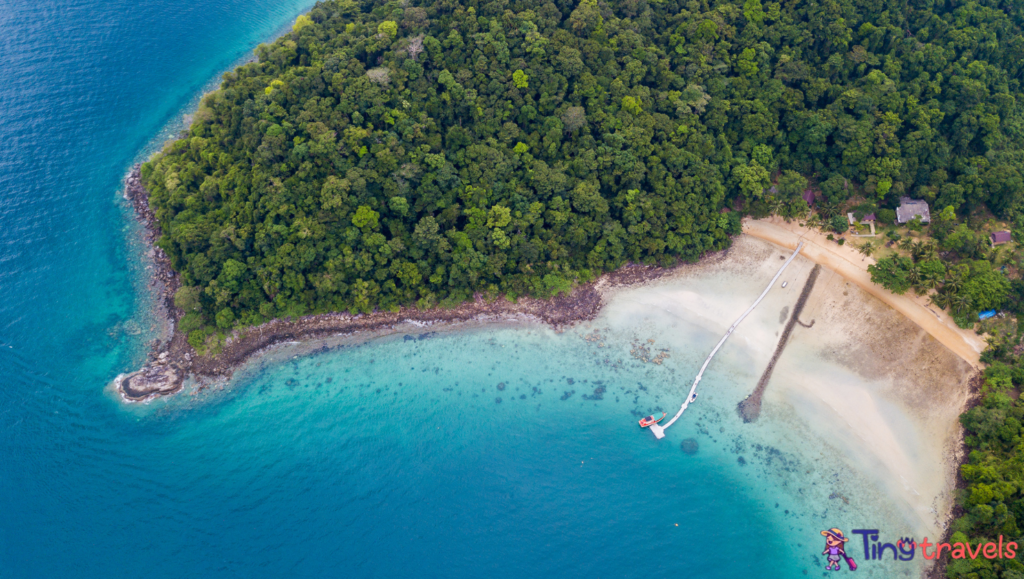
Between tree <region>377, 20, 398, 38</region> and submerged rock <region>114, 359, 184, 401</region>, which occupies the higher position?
tree <region>377, 20, 398, 38</region>

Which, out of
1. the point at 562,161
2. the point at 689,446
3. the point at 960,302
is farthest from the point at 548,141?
the point at 960,302

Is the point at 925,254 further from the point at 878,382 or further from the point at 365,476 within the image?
the point at 365,476

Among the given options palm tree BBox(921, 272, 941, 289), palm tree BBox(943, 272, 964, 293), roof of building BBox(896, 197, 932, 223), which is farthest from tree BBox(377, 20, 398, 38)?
palm tree BBox(943, 272, 964, 293)

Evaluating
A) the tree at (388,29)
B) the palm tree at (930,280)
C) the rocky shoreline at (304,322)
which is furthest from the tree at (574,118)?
the palm tree at (930,280)

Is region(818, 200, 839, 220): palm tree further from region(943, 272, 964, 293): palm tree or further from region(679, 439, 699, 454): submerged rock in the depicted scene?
region(679, 439, 699, 454): submerged rock

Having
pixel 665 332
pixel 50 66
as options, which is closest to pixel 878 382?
pixel 665 332

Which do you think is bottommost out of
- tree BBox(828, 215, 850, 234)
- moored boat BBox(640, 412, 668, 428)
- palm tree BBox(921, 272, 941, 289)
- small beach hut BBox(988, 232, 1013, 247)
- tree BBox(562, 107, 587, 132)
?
moored boat BBox(640, 412, 668, 428)
